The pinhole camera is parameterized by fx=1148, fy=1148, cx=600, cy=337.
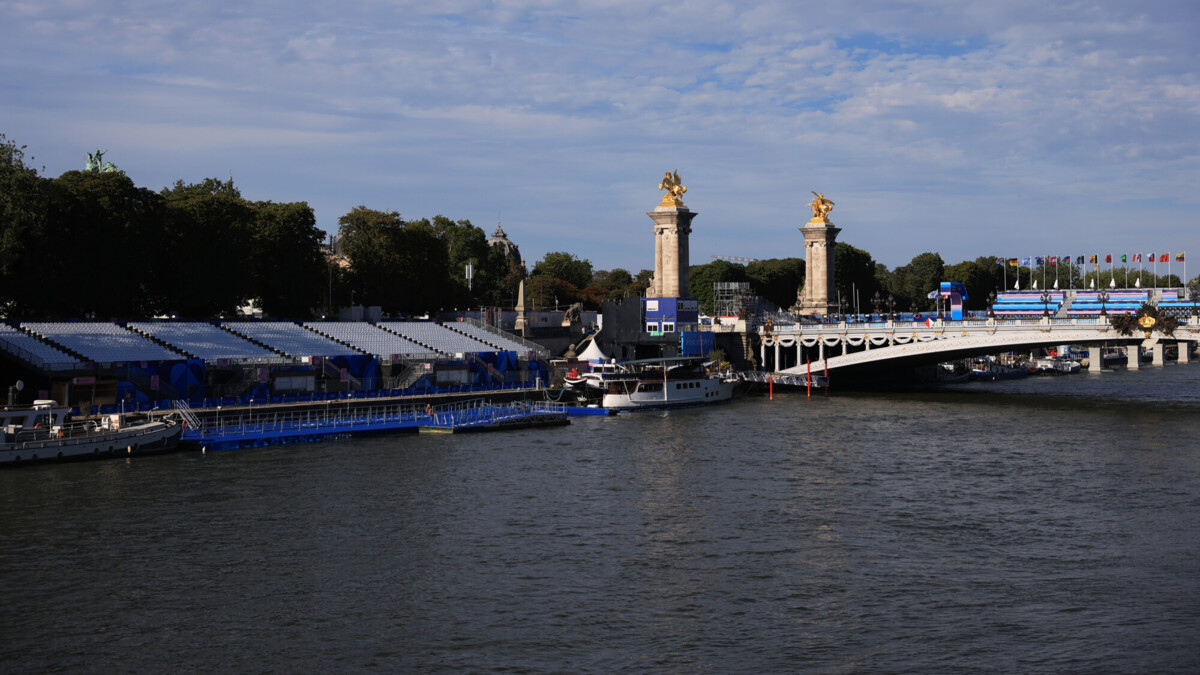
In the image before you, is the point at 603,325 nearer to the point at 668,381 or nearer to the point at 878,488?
the point at 668,381

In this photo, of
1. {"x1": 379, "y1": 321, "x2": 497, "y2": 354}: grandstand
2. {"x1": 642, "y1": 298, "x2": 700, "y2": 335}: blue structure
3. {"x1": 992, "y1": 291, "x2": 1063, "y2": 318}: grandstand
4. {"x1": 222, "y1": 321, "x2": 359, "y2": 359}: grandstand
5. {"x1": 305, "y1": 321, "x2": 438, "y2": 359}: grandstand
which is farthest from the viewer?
{"x1": 992, "y1": 291, "x2": 1063, "y2": 318}: grandstand

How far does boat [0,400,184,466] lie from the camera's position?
5341cm

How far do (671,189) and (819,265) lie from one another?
23953mm

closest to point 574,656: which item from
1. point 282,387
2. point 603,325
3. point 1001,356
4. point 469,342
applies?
point 282,387

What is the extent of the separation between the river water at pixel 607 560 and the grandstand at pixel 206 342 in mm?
16881

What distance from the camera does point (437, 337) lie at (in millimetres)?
94812

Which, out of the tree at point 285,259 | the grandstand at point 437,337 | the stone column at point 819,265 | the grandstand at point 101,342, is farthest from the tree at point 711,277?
the grandstand at point 101,342

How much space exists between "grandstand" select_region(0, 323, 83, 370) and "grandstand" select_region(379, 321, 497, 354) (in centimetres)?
2925

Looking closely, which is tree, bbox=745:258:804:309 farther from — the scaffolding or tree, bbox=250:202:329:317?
tree, bbox=250:202:329:317

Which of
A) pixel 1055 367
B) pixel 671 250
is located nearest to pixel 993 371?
pixel 1055 367

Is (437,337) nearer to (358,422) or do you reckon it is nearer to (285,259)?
(285,259)

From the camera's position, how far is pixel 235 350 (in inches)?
3046

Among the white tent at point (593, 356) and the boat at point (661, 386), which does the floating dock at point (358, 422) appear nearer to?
the boat at point (661, 386)

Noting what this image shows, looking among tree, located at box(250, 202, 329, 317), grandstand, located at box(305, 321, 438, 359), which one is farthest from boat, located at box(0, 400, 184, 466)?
tree, located at box(250, 202, 329, 317)
